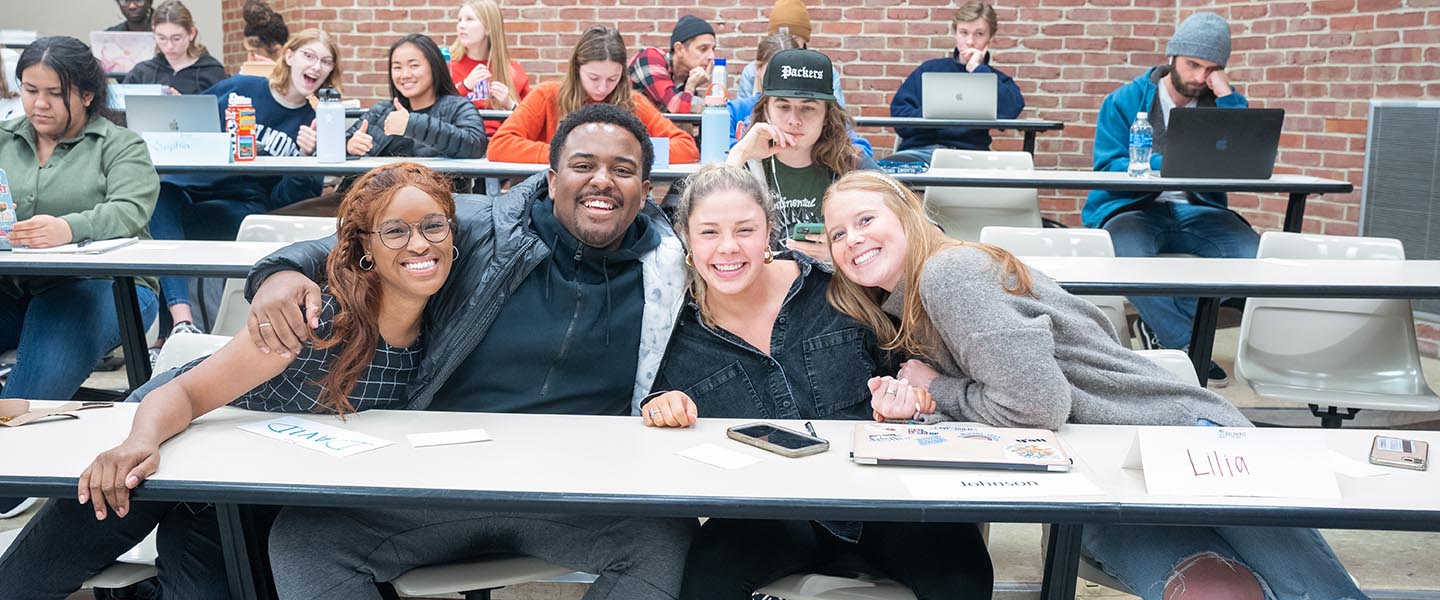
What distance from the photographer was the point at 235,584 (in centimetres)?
177

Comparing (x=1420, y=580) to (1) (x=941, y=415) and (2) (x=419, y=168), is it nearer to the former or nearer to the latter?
(1) (x=941, y=415)

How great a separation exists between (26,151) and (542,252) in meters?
1.97

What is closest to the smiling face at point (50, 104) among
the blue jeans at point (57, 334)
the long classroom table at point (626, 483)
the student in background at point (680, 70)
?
the blue jeans at point (57, 334)

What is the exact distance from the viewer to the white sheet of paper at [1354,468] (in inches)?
63.9

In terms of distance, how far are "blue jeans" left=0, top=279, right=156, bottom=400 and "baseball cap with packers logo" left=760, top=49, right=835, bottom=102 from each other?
1.82 m

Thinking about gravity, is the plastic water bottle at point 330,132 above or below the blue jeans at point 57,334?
above

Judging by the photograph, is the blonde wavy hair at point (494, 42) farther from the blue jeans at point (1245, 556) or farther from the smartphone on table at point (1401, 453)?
the smartphone on table at point (1401, 453)

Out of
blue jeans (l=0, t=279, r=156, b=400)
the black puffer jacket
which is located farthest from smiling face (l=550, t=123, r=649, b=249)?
the black puffer jacket

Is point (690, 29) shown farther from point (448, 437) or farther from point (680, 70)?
point (448, 437)

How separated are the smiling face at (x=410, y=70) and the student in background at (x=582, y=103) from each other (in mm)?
372

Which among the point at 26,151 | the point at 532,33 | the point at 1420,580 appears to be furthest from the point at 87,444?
the point at 532,33

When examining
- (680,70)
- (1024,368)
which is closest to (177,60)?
(680,70)

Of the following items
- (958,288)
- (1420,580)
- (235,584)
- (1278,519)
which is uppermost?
(958,288)

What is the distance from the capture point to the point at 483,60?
17.9 ft
